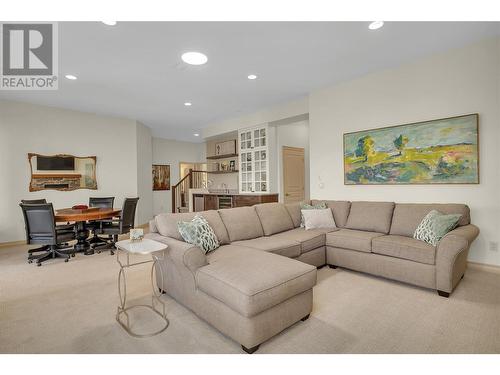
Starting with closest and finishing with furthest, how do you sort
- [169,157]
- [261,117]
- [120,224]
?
[120,224]
[261,117]
[169,157]

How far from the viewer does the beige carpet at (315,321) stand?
1.79 meters

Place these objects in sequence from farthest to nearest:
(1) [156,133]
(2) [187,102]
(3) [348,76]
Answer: (1) [156,133], (2) [187,102], (3) [348,76]

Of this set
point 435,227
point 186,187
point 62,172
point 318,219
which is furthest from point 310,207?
point 186,187

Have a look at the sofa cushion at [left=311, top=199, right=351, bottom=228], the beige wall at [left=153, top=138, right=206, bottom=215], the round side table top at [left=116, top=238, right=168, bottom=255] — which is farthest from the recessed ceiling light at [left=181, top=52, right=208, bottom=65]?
the beige wall at [left=153, top=138, right=206, bottom=215]

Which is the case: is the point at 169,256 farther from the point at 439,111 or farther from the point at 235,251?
the point at 439,111

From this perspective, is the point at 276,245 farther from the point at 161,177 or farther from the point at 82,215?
the point at 161,177

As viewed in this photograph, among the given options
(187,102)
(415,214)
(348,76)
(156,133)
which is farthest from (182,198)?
(415,214)

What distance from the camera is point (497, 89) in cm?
308

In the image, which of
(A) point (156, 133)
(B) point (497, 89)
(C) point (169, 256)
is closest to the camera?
(C) point (169, 256)

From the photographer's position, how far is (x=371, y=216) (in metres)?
3.57

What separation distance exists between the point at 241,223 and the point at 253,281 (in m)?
1.46

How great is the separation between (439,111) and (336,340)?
3.29 m

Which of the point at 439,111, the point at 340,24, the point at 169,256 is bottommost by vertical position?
the point at 169,256

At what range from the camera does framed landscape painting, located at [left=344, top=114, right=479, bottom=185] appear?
327 cm
